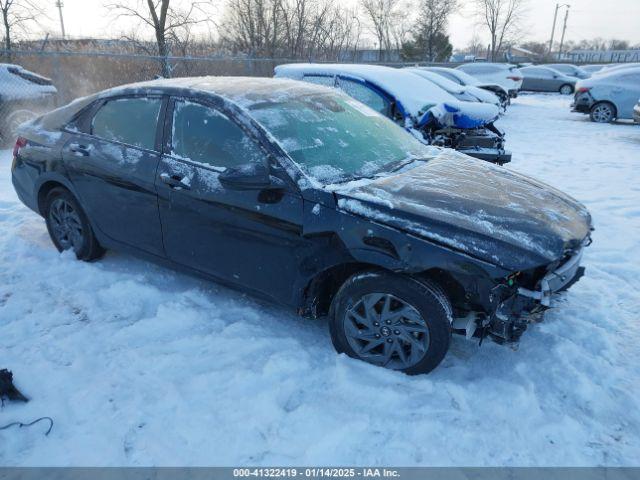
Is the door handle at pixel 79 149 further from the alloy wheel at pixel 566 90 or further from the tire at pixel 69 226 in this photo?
the alloy wheel at pixel 566 90

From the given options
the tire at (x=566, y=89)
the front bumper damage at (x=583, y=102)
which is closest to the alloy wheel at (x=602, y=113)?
the front bumper damage at (x=583, y=102)

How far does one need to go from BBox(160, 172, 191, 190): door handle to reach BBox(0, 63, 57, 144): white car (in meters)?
7.31

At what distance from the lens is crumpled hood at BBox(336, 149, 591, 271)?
8.27 ft

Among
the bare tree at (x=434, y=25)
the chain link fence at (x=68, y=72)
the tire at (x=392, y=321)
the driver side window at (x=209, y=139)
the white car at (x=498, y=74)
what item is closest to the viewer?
the tire at (x=392, y=321)

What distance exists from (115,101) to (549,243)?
3.38 metres

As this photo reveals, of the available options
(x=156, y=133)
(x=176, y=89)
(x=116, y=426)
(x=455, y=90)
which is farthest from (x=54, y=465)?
(x=455, y=90)

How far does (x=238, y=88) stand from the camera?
3498 mm

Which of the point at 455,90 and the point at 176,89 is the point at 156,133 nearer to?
the point at 176,89

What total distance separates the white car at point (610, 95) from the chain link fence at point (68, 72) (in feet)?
28.7

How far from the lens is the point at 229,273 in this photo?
10.8ft

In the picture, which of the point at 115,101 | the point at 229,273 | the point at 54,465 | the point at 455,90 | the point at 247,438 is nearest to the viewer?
the point at 54,465

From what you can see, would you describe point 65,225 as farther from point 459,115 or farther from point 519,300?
point 459,115

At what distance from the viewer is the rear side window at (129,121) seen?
11.7 feet

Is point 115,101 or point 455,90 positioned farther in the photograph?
point 455,90
